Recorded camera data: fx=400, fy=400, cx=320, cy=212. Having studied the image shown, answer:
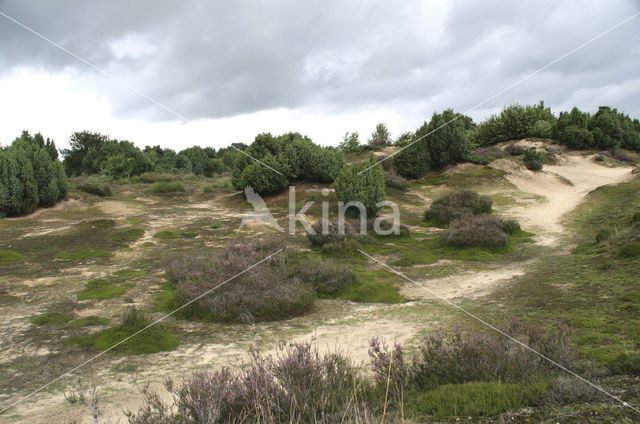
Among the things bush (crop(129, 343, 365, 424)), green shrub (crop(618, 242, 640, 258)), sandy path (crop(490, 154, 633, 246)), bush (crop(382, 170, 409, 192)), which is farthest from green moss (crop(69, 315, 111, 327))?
bush (crop(382, 170, 409, 192))

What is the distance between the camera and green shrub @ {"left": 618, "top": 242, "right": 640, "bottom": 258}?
22.9ft

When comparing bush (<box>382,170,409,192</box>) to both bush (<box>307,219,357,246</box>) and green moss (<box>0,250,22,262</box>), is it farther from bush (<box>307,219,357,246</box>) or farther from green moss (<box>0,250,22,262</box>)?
green moss (<box>0,250,22,262</box>)

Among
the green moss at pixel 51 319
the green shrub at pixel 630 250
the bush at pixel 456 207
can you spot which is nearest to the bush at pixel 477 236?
the bush at pixel 456 207

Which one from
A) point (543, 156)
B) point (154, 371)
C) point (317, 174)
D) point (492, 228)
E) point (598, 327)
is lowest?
point (154, 371)

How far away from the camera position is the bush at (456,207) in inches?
511

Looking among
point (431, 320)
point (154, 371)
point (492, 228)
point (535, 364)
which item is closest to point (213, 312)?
point (154, 371)

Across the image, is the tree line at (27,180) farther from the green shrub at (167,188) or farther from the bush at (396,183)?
the bush at (396,183)

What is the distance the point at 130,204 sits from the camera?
16.7 metres

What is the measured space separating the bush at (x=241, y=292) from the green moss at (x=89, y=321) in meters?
1.04

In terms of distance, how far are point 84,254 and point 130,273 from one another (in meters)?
2.03

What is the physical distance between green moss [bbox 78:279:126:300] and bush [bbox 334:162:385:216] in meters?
8.36

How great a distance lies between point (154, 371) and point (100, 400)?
2.24ft

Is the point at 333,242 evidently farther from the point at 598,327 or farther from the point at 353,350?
the point at 598,327

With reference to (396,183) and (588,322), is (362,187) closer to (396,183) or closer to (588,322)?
(396,183)
